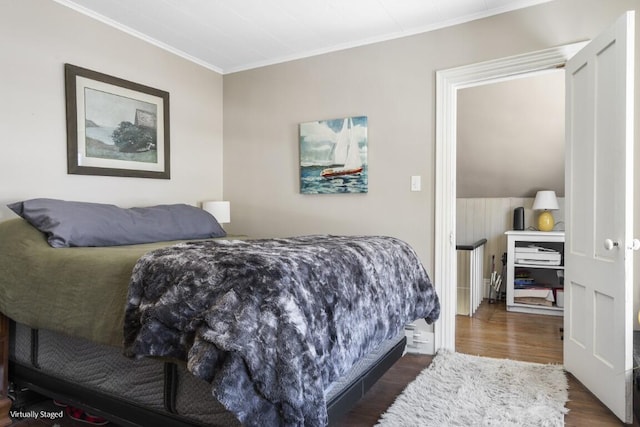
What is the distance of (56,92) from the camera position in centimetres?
266

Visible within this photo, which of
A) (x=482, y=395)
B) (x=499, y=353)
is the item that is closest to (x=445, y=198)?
(x=499, y=353)

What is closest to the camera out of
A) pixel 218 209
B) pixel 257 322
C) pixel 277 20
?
pixel 257 322

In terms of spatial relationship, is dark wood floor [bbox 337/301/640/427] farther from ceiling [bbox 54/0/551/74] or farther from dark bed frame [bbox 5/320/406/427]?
ceiling [bbox 54/0/551/74]

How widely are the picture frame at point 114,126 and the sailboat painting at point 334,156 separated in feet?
3.86

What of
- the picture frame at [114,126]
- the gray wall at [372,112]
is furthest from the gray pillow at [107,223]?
the gray wall at [372,112]

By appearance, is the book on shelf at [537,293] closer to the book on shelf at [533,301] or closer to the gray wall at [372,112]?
the book on shelf at [533,301]

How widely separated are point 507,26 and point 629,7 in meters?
0.66

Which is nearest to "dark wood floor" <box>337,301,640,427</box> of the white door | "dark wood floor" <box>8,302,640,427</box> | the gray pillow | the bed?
"dark wood floor" <box>8,302,640,427</box>

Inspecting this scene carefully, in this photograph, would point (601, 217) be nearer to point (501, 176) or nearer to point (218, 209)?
point (501, 176)

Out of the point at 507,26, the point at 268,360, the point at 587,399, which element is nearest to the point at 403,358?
the point at 587,399

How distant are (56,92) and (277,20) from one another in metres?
1.57

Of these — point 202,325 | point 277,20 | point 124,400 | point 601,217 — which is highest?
point 277,20

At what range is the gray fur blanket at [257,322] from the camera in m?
1.21

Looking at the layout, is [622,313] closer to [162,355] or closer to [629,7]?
[629,7]
